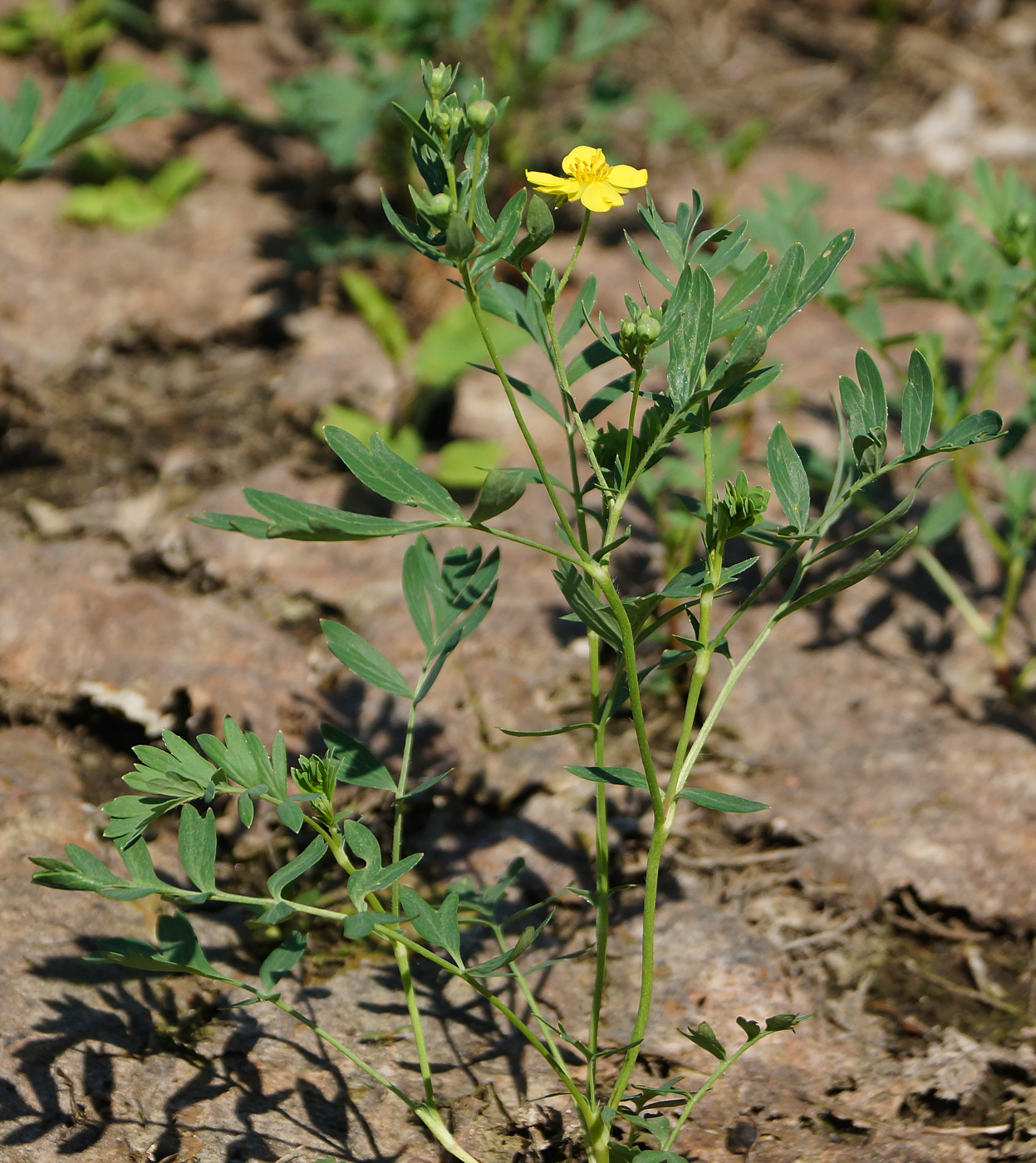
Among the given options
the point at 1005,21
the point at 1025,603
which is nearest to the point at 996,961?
the point at 1025,603

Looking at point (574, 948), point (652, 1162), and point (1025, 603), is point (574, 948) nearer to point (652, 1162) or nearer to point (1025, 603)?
point (652, 1162)

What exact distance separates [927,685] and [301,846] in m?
1.45

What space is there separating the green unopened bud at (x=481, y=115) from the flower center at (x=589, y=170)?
0.53 feet

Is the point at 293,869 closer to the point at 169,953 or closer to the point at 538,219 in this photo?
the point at 169,953

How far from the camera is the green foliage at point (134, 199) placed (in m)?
3.50

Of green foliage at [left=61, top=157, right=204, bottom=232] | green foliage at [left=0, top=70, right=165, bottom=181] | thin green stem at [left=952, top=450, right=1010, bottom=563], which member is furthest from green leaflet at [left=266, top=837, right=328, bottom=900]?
green foliage at [left=61, top=157, right=204, bottom=232]

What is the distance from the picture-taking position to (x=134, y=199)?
3561 mm

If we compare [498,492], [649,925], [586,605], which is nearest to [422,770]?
[649,925]

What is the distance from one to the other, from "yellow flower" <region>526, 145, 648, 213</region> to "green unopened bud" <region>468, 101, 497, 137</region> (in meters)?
0.10

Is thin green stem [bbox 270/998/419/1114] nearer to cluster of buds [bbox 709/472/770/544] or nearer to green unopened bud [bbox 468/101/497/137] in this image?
cluster of buds [bbox 709/472/770/544]

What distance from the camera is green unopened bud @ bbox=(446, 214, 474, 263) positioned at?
113cm

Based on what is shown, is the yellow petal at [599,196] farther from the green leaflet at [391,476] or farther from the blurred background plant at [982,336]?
Result: the blurred background plant at [982,336]

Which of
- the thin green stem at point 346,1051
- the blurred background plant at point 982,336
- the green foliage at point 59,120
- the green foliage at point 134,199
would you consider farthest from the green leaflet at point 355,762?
the green foliage at point 134,199

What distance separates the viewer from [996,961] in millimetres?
1932
